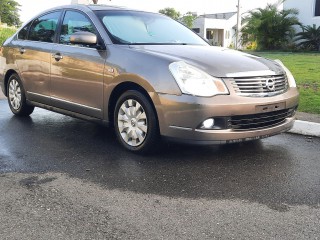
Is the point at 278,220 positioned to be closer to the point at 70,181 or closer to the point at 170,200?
the point at 170,200

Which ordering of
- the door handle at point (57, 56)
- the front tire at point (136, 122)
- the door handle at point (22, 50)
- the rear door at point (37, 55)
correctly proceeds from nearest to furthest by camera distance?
1. the front tire at point (136, 122)
2. the door handle at point (57, 56)
3. the rear door at point (37, 55)
4. the door handle at point (22, 50)

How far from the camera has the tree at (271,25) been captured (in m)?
25.9

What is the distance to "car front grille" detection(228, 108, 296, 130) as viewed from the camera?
13.6 feet

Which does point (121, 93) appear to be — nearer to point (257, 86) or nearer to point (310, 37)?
point (257, 86)

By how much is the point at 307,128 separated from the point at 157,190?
292cm

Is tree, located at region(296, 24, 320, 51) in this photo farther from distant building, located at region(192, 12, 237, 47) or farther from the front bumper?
distant building, located at region(192, 12, 237, 47)

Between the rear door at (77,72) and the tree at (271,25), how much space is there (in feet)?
74.2

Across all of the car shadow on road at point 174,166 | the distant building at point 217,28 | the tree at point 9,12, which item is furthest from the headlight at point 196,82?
the tree at point 9,12

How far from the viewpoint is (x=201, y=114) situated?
3998 mm

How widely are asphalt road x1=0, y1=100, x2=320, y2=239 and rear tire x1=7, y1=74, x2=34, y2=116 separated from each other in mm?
1127

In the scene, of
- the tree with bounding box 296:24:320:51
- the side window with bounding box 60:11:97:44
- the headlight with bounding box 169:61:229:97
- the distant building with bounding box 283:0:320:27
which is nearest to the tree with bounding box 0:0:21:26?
the distant building with bounding box 283:0:320:27

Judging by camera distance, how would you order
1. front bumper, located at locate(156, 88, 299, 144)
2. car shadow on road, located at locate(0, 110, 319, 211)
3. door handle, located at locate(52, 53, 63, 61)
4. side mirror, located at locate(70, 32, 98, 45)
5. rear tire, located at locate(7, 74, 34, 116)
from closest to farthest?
1. car shadow on road, located at locate(0, 110, 319, 211)
2. front bumper, located at locate(156, 88, 299, 144)
3. side mirror, located at locate(70, 32, 98, 45)
4. door handle, located at locate(52, 53, 63, 61)
5. rear tire, located at locate(7, 74, 34, 116)

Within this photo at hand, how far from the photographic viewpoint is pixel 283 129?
15.0ft

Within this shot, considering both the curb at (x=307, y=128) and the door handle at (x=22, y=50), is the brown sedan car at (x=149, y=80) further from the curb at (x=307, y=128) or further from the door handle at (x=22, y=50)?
the curb at (x=307, y=128)
